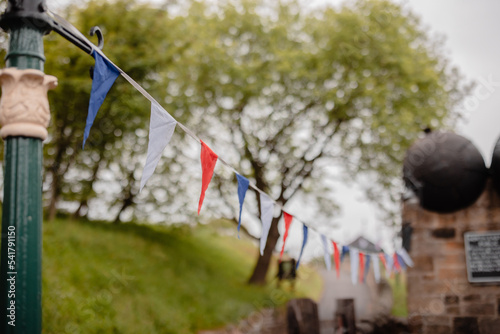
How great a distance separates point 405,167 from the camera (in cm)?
825

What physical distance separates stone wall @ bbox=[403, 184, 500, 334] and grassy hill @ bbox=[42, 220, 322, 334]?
14.3ft

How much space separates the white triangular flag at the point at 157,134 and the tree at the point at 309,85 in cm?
812

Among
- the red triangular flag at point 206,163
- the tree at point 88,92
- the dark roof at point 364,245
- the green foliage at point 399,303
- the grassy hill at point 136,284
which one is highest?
the tree at point 88,92

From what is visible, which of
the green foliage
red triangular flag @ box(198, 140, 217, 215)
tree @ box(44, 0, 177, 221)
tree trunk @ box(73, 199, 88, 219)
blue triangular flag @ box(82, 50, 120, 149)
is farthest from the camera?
tree trunk @ box(73, 199, 88, 219)

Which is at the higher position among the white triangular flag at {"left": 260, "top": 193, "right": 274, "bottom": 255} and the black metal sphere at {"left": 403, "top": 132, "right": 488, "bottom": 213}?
the black metal sphere at {"left": 403, "top": 132, "right": 488, "bottom": 213}

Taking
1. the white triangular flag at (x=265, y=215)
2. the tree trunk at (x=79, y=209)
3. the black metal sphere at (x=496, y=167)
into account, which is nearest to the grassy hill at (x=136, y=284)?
the tree trunk at (x=79, y=209)

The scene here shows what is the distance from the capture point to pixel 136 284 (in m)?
9.66

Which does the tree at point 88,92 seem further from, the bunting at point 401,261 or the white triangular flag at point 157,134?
the white triangular flag at point 157,134

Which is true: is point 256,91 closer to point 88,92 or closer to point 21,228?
point 88,92

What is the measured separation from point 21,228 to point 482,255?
7.19m

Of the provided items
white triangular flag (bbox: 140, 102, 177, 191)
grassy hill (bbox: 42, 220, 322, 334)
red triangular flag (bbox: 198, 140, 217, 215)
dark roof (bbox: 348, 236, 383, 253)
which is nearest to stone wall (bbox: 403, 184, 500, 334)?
dark roof (bbox: 348, 236, 383, 253)

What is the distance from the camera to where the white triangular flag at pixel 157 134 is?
10.7 feet

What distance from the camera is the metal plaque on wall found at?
7491 mm

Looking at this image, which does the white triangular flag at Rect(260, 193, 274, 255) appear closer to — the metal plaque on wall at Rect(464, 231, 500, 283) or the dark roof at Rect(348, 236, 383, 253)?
the metal plaque on wall at Rect(464, 231, 500, 283)
